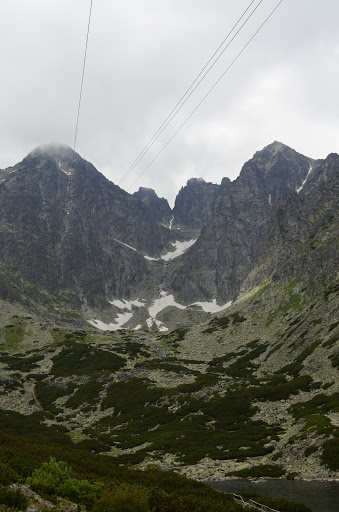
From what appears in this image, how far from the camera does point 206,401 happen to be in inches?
2414

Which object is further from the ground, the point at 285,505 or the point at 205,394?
the point at 205,394

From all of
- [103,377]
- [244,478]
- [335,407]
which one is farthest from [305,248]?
[244,478]

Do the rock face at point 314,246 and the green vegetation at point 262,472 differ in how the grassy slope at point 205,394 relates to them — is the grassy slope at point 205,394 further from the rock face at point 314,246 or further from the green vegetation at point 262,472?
the rock face at point 314,246

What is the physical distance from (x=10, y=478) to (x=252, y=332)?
389 feet

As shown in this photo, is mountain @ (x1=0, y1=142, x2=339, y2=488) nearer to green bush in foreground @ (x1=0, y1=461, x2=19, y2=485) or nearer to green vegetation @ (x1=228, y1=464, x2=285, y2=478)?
green vegetation @ (x1=228, y1=464, x2=285, y2=478)

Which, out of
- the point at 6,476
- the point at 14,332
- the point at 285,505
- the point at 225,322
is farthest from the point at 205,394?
the point at 14,332

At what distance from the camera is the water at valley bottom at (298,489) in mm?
22125

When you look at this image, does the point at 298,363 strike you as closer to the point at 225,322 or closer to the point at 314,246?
the point at 225,322

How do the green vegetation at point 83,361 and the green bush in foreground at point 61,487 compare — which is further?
A: the green vegetation at point 83,361

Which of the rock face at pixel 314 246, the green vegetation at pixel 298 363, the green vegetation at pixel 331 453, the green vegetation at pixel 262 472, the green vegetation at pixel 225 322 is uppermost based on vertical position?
the rock face at pixel 314 246

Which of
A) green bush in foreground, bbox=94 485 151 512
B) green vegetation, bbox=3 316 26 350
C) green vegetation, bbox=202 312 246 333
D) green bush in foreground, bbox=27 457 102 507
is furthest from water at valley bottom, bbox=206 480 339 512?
green vegetation, bbox=3 316 26 350

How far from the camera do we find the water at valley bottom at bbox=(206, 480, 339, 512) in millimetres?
22125

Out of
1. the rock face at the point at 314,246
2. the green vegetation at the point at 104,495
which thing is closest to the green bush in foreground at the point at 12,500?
the green vegetation at the point at 104,495

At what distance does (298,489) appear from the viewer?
25.8 meters
